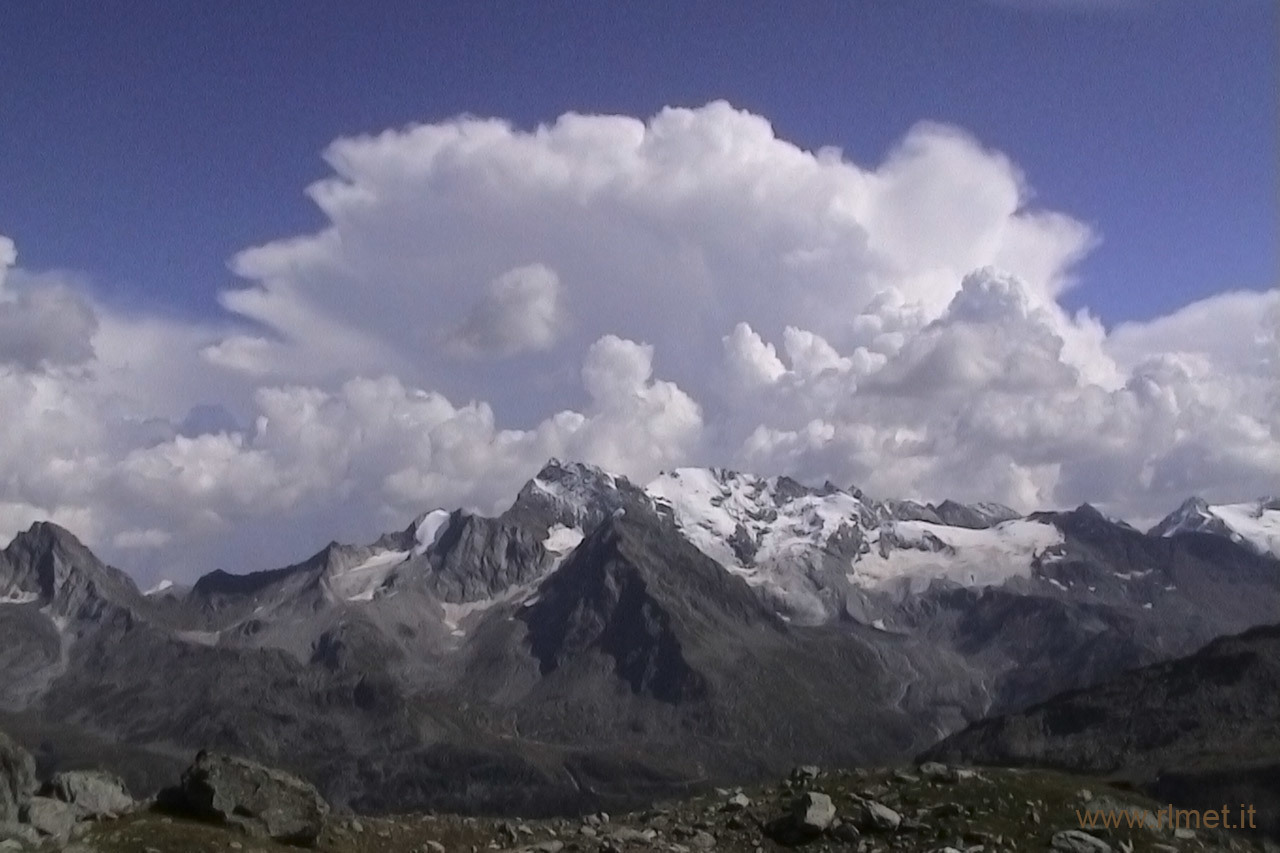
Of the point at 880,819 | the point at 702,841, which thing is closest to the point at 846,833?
the point at 880,819

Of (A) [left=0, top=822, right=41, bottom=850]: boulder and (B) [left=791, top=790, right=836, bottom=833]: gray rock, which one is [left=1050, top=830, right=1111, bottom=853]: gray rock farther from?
(A) [left=0, top=822, right=41, bottom=850]: boulder

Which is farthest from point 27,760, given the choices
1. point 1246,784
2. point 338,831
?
point 1246,784

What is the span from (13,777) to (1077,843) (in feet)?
127

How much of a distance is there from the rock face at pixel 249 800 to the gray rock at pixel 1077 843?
91.2 feet

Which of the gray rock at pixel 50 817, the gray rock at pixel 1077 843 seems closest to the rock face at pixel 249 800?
the gray rock at pixel 50 817

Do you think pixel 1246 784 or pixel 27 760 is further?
pixel 1246 784

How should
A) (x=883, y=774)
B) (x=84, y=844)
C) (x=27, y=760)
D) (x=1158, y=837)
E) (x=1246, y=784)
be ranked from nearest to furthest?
(x=84, y=844), (x=27, y=760), (x=1158, y=837), (x=883, y=774), (x=1246, y=784)

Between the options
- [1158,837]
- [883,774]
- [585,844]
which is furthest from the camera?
[883,774]

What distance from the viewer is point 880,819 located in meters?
42.6

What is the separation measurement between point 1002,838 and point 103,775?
116ft

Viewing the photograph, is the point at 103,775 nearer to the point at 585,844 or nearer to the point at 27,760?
the point at 27,760

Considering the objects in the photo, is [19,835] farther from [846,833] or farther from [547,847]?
[846,833]

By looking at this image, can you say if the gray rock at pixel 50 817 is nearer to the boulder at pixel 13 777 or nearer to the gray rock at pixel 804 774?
the boulder at pixel 13 777

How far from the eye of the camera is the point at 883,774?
5166 centimetres
